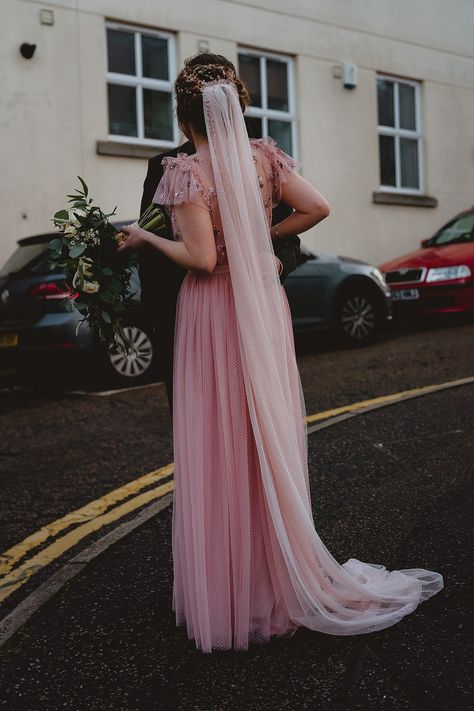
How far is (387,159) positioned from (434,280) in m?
5.12

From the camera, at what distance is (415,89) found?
56.5 feet

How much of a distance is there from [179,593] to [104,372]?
5.94 metres

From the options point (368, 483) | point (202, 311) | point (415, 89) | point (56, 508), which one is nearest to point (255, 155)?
point (202, 311)

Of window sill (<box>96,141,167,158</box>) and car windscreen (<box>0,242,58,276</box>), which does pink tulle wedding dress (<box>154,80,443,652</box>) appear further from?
window sill (<box>96,141,167,158</box>)

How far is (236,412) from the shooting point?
324cm

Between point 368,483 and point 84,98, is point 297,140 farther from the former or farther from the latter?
point 368,483

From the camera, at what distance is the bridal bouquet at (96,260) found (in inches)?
133

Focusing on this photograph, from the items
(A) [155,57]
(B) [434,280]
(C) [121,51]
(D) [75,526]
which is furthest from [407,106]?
(D) [75,526]

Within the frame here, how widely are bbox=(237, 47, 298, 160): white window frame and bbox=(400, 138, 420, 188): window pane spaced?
2.72 meters

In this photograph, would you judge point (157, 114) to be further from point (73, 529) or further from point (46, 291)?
point (73, 529)

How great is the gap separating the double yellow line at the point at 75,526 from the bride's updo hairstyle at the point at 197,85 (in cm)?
223

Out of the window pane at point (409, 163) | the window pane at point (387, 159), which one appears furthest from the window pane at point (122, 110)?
the window pane at point (409, 163)

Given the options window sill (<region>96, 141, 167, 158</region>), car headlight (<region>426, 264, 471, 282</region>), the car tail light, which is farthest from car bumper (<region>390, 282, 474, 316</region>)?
the car tail light

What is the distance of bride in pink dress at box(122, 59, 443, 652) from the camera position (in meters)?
3.16
